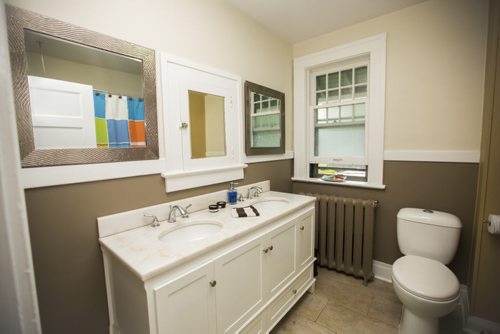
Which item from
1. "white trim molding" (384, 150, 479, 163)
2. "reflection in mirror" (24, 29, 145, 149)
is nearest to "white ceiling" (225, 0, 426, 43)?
"reflection in mirror" (24, 29, 145, 149)

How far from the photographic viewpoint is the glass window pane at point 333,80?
7.74 feet

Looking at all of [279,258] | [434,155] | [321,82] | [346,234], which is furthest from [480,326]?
[321,82]

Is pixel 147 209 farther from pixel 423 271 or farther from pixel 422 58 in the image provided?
pixel 422 58

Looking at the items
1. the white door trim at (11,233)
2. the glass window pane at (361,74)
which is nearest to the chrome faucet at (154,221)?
the white door trim at (11,233)

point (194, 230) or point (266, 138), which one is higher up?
point (266, 138)

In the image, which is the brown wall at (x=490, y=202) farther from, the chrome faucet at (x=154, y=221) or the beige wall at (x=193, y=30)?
the chrome faucet at (x=154, y=221)

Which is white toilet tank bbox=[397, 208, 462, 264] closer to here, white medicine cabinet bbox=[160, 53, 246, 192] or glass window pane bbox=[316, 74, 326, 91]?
white medicine cabinet bbox=[160, 53, 246, 192]

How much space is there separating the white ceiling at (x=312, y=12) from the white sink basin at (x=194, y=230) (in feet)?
5.72

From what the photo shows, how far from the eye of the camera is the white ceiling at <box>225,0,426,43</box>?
177cm

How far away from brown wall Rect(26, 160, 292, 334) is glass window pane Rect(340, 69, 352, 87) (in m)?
2.22

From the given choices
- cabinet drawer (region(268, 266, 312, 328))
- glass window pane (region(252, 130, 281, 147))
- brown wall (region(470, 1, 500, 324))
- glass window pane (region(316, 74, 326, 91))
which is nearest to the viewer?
brown wall (region(470, 1, 500, 324))

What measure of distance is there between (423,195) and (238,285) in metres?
1.80

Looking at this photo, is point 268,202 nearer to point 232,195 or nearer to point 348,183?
point 232,195

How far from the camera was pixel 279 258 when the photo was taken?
1511 mm
